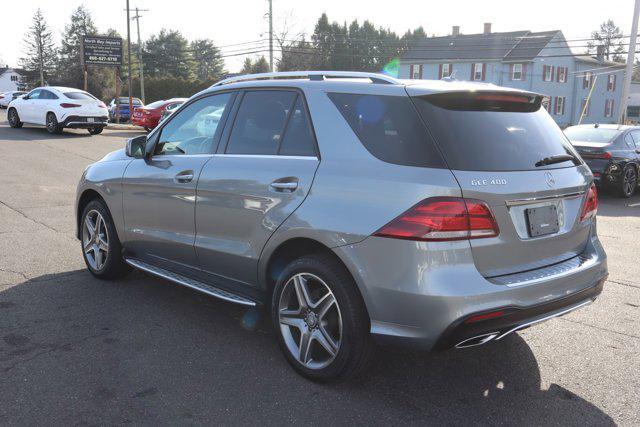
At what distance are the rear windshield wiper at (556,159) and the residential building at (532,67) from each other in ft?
166

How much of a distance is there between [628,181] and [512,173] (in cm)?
1018

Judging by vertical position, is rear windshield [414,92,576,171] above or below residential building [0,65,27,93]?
below

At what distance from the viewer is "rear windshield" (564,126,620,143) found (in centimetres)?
1206

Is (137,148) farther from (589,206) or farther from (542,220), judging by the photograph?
(589,206)

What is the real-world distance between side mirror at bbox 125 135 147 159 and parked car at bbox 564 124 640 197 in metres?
9.57

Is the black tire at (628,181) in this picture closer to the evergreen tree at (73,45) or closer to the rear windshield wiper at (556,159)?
the rear windshield wiper at (556,159)

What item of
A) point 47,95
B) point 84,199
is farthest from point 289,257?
point 47,95

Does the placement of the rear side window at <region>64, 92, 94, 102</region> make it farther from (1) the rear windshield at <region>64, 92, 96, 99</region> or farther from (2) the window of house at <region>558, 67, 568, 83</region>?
(2) the window of house at <region>558, 67, 568, 83</region>

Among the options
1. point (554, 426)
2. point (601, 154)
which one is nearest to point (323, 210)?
point (554, 426)

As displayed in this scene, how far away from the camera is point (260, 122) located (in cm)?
399

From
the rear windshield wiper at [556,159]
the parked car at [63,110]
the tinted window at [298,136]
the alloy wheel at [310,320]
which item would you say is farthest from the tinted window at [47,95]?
the rear windshield wiper at [556,159]

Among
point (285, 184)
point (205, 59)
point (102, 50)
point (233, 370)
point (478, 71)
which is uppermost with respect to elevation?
point (205, 59)

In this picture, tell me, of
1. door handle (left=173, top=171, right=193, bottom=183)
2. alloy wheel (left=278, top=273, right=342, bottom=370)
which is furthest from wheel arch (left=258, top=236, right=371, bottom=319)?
door handle (left=173, top=171, right=193, bottom=183)

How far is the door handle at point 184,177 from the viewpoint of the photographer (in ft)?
14.0
